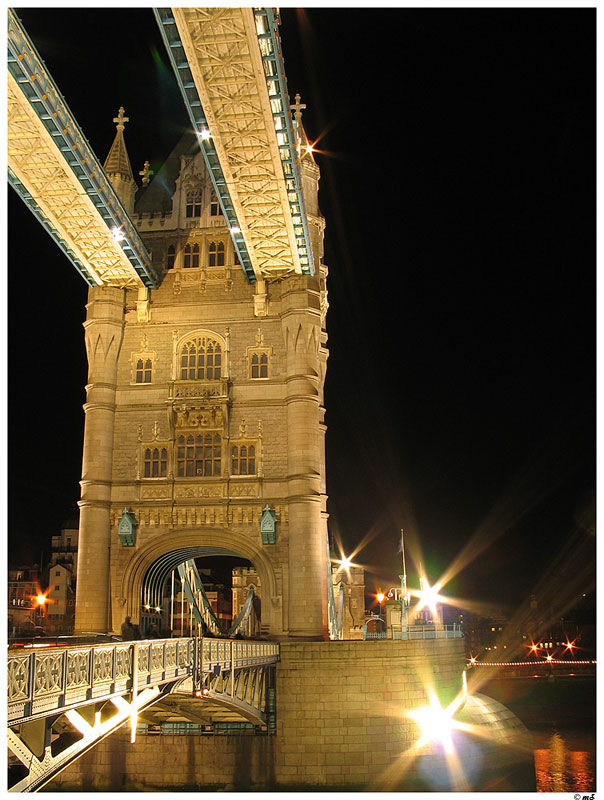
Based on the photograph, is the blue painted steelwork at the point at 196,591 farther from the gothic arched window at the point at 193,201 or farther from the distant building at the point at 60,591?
the distant building at the point at 60,591

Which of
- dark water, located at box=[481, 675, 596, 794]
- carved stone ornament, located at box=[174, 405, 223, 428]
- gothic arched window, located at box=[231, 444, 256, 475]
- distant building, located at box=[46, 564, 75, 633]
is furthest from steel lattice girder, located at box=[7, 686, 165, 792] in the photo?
distant building, located at box=[46, 564, 75, 633]

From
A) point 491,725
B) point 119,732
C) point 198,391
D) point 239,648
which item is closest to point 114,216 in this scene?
point 198,391

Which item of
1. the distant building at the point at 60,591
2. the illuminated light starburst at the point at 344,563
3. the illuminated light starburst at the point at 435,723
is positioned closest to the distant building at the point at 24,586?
the distant building at the point at 60,591

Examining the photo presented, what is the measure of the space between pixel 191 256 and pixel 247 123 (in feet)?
39.3

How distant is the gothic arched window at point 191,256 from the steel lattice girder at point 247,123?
136 inches

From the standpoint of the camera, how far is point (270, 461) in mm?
41031

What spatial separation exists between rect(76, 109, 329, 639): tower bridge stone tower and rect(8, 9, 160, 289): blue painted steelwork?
293 cm

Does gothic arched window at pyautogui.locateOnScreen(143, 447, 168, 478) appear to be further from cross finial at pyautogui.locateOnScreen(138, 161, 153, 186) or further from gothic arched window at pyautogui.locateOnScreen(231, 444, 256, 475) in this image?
cross finial at pyautogui.locateOnScreen(138, 161, 153, 186)

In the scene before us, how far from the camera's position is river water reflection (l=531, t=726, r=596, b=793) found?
38.5m

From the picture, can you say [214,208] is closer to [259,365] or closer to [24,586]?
[259,365]

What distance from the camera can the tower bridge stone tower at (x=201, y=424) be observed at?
3994cm

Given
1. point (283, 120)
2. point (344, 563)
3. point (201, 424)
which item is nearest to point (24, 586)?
point (344, 563)

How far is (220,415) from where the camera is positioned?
137 ft

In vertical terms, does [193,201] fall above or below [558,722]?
above
